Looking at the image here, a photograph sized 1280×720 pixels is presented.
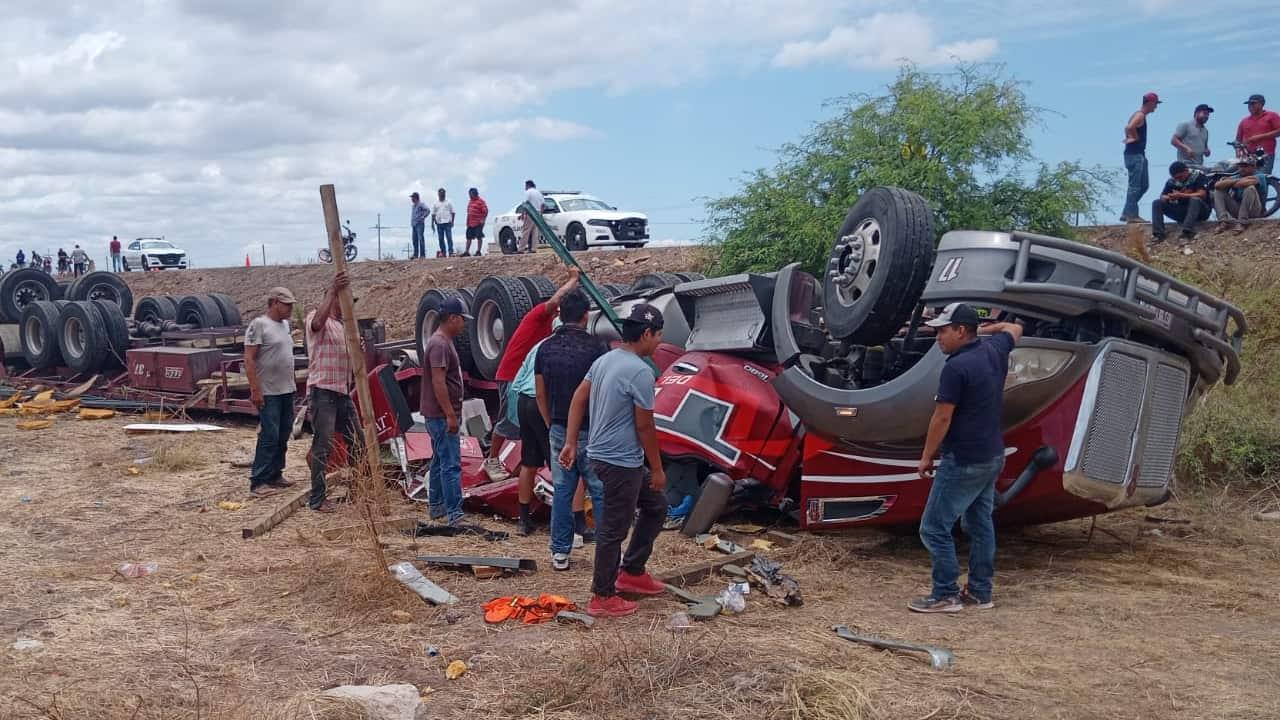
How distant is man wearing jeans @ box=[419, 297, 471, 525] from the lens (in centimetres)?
730

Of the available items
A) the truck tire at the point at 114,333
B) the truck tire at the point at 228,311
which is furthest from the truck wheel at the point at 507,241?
the truck tire at the point at 114,333

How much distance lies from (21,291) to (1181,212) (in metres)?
17.4

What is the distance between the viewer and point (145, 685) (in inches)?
171

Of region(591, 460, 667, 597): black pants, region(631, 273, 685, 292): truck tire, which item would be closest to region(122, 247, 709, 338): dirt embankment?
region(631, 273, 685, 292): truck tire

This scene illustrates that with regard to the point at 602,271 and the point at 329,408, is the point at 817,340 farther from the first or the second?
the point at 602,271

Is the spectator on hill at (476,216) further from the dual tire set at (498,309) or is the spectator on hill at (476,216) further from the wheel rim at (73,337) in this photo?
the dual tire set at (498,309)

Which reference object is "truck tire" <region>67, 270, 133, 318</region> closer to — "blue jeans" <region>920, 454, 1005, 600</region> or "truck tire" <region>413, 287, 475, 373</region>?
"truck tire" <region>413, 287, 475, 373</region>

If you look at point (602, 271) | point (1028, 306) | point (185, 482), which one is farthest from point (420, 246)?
point (1028, 306)

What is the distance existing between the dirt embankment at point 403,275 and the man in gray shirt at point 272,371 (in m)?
7.89

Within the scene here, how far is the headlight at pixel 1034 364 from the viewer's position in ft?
18.3

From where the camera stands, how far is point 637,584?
18.4ft

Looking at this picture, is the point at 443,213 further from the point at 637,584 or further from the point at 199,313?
the point at 637,584

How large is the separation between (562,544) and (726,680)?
2361 mm

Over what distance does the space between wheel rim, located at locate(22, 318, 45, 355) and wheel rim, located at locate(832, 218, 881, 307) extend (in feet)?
46.7
